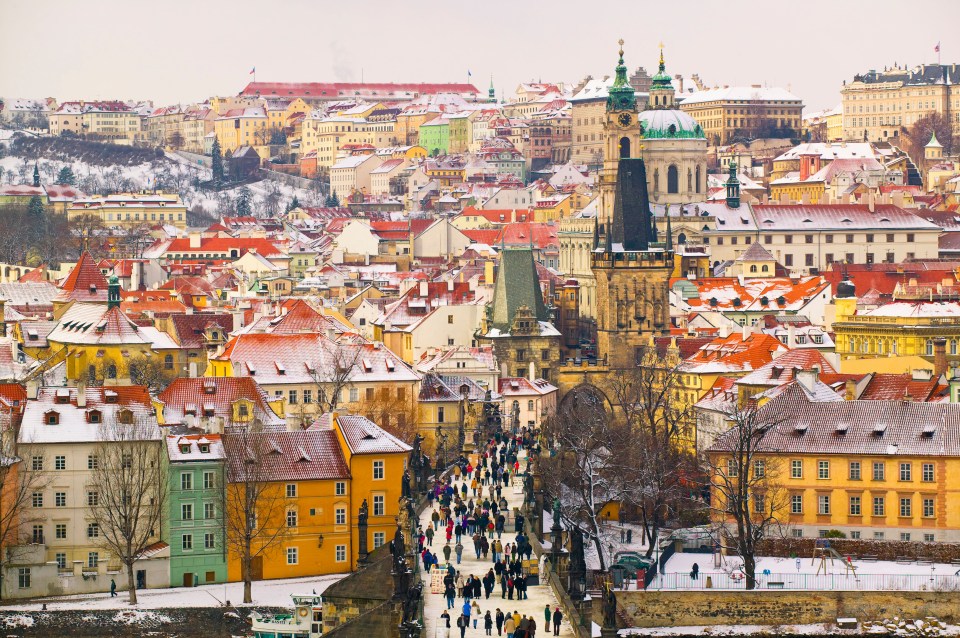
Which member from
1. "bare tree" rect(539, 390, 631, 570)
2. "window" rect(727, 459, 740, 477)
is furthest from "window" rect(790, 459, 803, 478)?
"bare tree" rect(539, 390, 631, 570)

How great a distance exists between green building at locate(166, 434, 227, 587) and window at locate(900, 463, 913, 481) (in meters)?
18.8

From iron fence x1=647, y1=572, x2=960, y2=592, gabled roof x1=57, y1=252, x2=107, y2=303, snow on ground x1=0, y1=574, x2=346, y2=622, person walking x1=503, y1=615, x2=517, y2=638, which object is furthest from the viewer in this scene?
gabled roof x1=57, y1=252, x2=107, y2=303

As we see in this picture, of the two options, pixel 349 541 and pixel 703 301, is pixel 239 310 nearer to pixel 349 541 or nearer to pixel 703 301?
pixel 703 301

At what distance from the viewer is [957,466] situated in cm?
6700

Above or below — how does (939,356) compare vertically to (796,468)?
above

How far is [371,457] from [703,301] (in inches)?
2495

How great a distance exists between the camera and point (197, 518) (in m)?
66.7

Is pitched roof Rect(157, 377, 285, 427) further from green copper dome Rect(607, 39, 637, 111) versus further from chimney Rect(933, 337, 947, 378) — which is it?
green copper dome Rect(607, 39, 637, 111)

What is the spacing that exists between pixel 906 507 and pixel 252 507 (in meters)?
18.0

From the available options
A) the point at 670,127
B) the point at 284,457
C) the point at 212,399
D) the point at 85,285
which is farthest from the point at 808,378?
the point at 670,127

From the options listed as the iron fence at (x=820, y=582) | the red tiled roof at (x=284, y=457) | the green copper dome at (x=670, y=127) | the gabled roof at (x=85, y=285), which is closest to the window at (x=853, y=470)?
the iron fence at (x=820, y=582)

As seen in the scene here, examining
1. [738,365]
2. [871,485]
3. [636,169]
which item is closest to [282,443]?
[871,485]

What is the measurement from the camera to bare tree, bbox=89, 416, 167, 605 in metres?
65.2

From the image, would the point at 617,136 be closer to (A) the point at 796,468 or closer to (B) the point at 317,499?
(A) the point at 796,468
